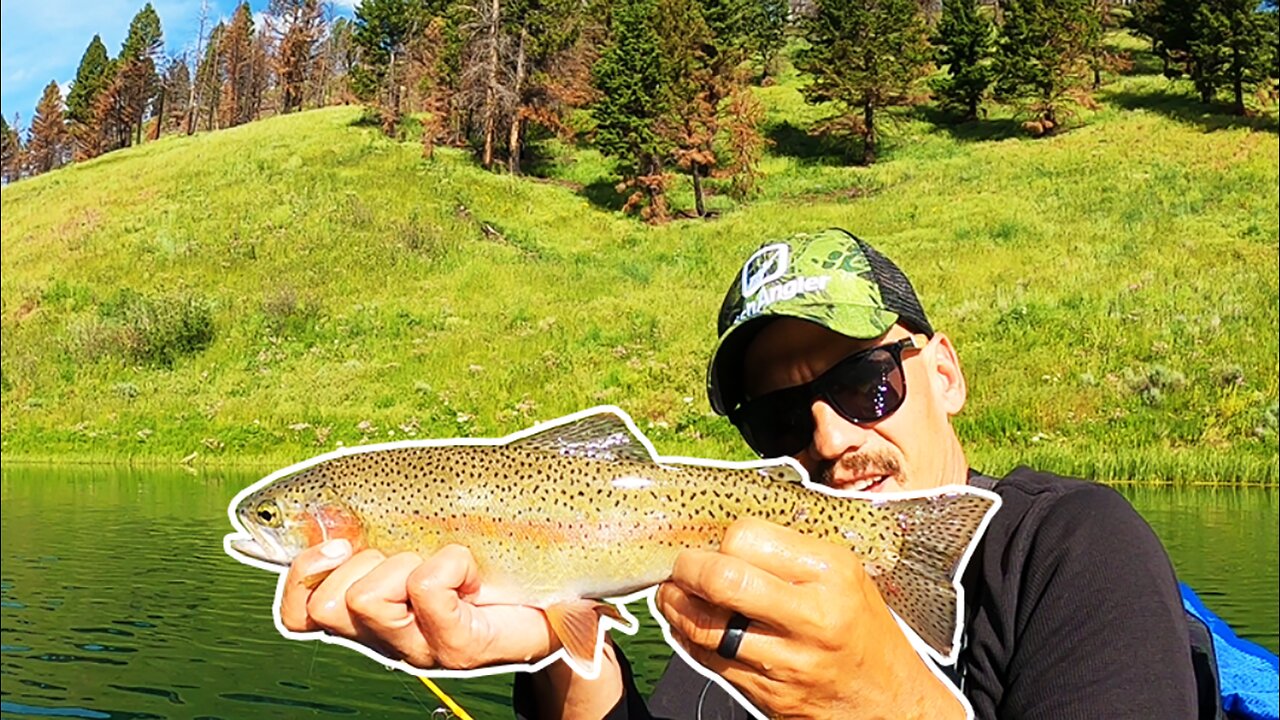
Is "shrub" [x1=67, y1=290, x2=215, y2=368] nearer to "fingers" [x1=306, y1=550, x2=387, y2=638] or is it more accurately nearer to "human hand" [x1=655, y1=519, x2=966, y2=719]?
"fingers" [x1=306, y1=550, x2=387, y2=638]

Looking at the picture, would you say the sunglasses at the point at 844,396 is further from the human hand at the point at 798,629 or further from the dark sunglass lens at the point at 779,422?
the human hand at the point at 798,629

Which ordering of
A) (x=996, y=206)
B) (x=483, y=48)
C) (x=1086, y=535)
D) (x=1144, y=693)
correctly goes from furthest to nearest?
(x=483, y=48), (x=996, y=206), (x=1086, y=535), (x=1144, y=693)

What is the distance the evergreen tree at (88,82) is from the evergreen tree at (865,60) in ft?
168

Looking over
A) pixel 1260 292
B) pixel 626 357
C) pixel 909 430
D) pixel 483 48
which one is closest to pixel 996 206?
pixel 1260 292

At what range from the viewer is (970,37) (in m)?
51.8

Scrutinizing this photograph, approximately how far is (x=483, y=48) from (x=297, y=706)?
45.7 metres

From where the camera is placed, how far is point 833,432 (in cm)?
261

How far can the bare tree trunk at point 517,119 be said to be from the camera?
1789 inches

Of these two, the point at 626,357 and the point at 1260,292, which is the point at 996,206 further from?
the point at 626,357

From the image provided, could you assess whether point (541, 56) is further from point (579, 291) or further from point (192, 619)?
point (192, 619)

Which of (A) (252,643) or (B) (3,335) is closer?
(A) (252,643)

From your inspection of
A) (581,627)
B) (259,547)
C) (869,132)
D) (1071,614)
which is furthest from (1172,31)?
(259,547)

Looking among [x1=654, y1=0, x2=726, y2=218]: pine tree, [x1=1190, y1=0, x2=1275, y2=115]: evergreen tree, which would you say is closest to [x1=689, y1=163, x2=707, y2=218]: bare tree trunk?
[x1=654, y1=0, x2=726, y2=218]: pine tree

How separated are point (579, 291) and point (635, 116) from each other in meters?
13.5
